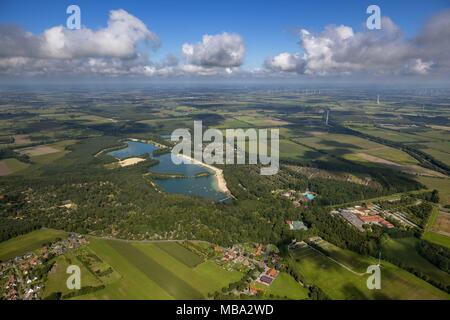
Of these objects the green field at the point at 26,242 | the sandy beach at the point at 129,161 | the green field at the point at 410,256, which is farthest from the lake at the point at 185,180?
the green field at the point at 410,256

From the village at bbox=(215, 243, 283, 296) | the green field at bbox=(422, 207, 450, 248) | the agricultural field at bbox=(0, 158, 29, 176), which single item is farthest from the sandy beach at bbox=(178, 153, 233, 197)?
the agricultural field at bbox=(0, 158, 29, 176)

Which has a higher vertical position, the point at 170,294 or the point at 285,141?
the point at 285,141

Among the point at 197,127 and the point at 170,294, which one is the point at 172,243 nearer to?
the point at 170,294

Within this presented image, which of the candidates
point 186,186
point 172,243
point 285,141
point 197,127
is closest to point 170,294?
point 172,243

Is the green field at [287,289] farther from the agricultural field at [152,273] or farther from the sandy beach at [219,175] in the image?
the sandy beach at [219,175]

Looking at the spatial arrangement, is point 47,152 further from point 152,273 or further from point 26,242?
point 152,273
